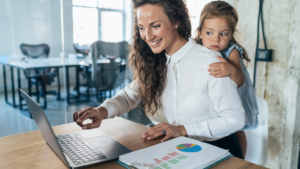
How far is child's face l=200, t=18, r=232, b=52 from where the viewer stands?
1408 mm

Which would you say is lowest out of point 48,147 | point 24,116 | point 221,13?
point 24,116

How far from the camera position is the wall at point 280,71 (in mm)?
1833

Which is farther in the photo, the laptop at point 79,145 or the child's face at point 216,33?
the child's face at point 216,33

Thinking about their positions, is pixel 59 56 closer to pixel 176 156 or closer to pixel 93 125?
pixel 93 125

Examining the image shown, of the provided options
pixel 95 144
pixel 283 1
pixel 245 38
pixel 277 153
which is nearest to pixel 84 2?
pixel 245 38

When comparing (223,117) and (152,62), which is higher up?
(152,62)

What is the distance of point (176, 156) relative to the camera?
0.75m


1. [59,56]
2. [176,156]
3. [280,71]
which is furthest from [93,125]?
[59,56]

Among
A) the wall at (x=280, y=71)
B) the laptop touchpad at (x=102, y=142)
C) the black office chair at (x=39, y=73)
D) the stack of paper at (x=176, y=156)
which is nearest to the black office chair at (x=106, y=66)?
the black office chair at (x=39, y=73)

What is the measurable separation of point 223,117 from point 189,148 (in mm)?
343

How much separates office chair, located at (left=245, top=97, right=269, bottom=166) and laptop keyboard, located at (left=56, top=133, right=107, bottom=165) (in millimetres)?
1044

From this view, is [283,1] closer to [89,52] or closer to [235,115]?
[235,115]

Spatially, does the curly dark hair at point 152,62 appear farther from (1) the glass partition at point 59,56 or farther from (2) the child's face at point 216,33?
(1) the glass partition at point 59,56

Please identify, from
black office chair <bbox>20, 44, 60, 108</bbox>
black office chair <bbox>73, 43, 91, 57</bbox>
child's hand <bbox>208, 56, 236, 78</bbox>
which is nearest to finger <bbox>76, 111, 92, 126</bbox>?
child's hand <bbox>208, 56, 236, 78</bbox>
